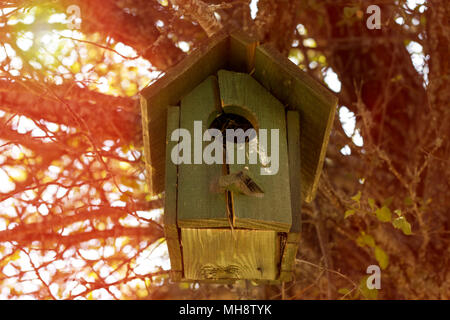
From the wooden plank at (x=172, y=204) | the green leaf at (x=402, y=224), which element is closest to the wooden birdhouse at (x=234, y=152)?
the wooden plank at (x=172, y=204)

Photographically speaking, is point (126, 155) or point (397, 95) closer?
point (126, 155)

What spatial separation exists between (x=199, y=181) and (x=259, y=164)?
0.86 feet

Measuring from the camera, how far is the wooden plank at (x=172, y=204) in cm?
260

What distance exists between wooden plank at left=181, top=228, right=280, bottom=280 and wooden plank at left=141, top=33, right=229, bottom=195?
50cm

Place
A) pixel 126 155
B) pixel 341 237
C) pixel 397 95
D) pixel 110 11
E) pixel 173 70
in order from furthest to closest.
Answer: pixel 397 95, pixel 341 237, pixel 126 155, pixel 110 11, pixel 173 70

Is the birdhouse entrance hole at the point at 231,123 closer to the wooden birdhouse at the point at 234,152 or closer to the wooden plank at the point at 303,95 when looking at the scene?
the wooden birdhouse at the point at 234,152

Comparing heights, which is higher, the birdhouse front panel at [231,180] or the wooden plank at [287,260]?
the birdhouse front panel at [231,180]

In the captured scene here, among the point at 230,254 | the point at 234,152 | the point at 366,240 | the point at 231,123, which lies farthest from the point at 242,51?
the point at 366,240

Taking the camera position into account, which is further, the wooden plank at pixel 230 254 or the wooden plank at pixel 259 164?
the wooden plank at pixel 230 254

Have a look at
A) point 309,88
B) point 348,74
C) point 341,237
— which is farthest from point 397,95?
point 309,88

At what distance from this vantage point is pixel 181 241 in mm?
2709

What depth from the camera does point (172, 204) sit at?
2625 mm

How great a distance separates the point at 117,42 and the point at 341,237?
2122 millimetres
